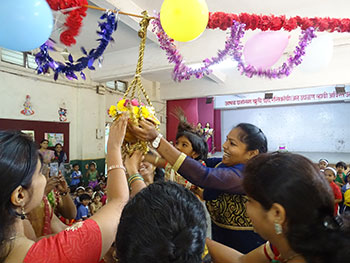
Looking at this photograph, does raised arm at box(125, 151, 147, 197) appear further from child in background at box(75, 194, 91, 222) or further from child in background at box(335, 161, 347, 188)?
child in background at box(335, 161, 347, 188)

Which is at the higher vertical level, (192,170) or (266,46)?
(266,46)

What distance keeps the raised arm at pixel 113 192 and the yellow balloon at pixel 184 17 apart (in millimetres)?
1320

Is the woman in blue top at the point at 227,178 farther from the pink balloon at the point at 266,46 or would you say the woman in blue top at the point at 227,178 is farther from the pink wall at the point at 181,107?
the pink wall at the point at 181,107

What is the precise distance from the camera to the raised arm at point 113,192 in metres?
0.86

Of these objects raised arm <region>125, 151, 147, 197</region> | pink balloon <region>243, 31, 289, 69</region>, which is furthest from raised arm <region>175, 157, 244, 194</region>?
pink balloon <region>243, 31, 289, 69</region>

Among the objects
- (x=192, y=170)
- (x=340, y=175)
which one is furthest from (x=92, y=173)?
(x=192, y=170)

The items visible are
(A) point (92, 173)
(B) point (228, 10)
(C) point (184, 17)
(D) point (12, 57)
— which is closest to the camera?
(C) point (184, 17)

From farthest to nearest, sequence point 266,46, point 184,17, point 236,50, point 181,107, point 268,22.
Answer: point 181,107, point 236,50, point 268,22, point 266,46, point 184,17

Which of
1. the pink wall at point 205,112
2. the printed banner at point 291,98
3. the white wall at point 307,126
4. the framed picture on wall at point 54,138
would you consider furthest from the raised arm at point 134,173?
the white wall at point 307,126

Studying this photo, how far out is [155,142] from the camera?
1.30 m

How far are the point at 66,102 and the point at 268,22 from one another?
17.6 feet

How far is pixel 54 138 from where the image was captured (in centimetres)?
628

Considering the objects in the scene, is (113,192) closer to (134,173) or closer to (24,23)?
(134,173)

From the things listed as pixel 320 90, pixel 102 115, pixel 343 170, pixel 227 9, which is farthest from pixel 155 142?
pixel 320 90
